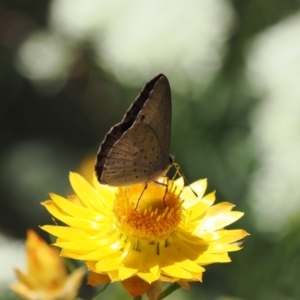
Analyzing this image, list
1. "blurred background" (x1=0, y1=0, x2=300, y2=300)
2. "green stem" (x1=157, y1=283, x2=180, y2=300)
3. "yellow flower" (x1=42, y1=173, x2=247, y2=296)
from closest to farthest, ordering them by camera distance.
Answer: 1. "green stem" (x1=157, y1=283, x2=180, y2=300)
2. "yellow flower" (x1=42, y1=173, x2=247, y2=296)
3. "blurred background" (x1=0, y1=0, x2=300, y2=300)

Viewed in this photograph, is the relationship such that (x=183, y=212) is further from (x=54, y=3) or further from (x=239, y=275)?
(x=54, y=3)

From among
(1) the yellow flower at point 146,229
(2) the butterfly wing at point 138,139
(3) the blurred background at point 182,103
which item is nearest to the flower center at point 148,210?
(1) the yellow flower at point 146,229

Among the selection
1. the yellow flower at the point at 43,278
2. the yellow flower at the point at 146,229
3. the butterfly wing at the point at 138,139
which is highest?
the butterfly wing at the point at 138,139

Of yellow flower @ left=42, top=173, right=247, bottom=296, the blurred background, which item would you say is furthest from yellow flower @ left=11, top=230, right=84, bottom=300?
the blurred background

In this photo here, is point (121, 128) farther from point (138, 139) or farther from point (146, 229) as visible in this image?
point (146, 229)

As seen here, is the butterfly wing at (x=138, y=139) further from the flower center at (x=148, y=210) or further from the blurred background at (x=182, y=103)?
the blurred background at (x=182, y=103)

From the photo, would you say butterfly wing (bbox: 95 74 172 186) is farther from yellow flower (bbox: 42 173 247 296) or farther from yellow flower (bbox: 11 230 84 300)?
yellow flower (bbox: 11 230 84 300)
